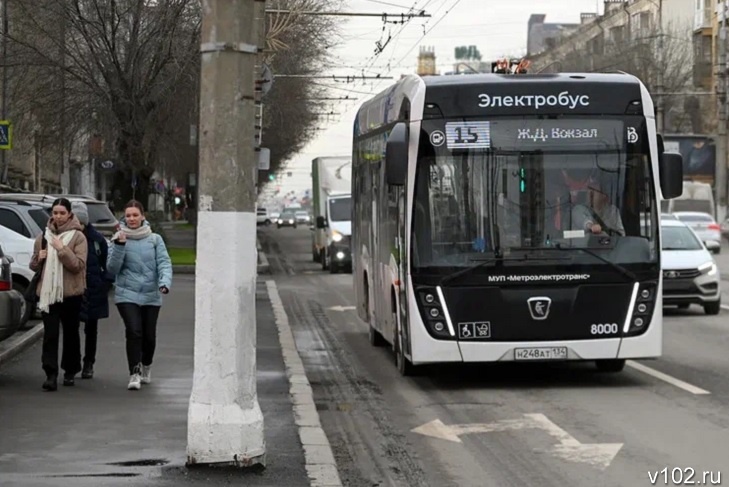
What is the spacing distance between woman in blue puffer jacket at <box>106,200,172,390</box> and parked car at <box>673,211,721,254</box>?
1599 inches

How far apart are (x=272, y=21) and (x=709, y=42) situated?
162ft

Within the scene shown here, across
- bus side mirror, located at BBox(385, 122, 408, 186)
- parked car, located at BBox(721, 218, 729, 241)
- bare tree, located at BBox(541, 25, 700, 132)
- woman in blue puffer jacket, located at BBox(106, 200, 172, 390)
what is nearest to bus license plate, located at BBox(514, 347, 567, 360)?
bus side mirror, located at BBox(385, 122, 408, 186)

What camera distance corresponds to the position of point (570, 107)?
14148 millimetres

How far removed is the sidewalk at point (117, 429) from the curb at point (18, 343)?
11 cm

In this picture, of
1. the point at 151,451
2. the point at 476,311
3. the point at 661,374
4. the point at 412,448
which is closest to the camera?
the point at 151,451

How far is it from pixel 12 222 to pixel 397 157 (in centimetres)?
1010

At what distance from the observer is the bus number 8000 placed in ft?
45.6

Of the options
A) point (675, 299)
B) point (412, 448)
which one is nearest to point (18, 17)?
point (675, 299)

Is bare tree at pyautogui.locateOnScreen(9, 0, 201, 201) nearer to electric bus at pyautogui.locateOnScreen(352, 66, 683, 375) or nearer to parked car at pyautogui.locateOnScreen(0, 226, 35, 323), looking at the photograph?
parked car at pyautogui.locateOnScreen(0, 226, 35, 323)

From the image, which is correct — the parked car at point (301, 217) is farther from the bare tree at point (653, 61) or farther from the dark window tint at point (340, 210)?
the dark window tint at point (340, 210)

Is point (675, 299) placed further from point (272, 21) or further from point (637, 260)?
point (272, 21)

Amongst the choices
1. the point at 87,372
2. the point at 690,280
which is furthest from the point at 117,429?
the point at 690,280

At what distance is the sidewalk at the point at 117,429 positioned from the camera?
879cm

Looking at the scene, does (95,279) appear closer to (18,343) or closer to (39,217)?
(18,343)
